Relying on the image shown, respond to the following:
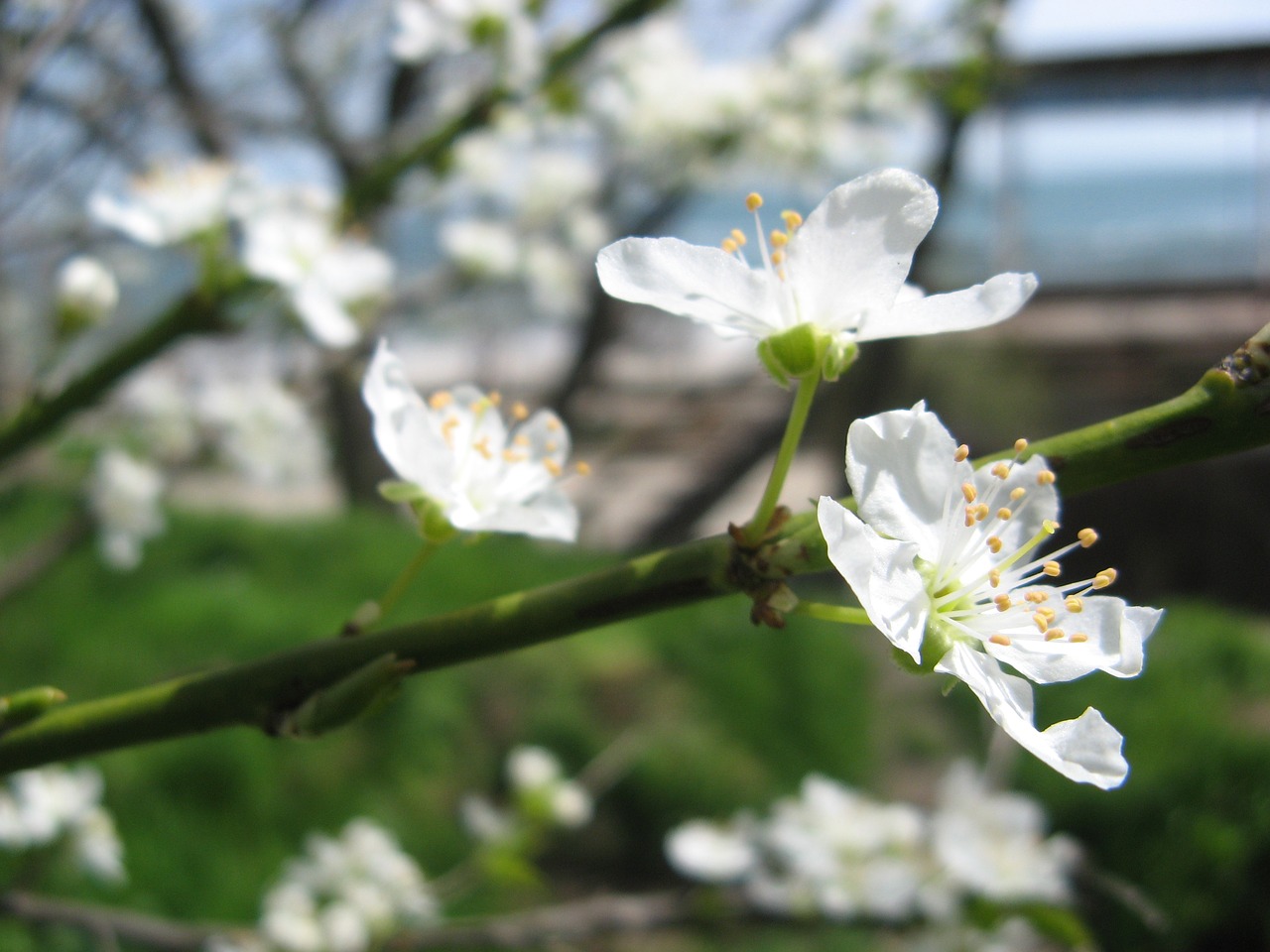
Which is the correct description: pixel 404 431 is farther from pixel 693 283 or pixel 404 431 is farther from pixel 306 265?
pixel 306 265

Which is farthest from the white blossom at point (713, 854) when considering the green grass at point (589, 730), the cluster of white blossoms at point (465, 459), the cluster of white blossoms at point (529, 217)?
the cluster of white blossoms at point (529, 217)

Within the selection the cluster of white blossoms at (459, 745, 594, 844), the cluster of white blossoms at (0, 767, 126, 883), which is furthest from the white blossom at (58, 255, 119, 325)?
the cluster of white blossoms at (459, 745, 594, 844)

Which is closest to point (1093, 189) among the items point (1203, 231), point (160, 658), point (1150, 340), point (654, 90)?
point (1203, 231)

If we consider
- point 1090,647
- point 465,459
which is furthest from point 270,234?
point 1090,647

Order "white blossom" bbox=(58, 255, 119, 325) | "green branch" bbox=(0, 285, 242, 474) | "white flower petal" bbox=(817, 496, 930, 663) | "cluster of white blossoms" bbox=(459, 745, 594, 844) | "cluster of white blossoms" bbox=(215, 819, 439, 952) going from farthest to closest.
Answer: "cluster of white blossoms" bbox=(459, 745, 594, 844) → "cluster of white blossoms" bbox=(215, 819, 439, 952) → "white blossom" bbox=(58, 255, 119, 325) → "green branch" bbox=(0, 285, 242, 474) → "white flower petal" bbox=(817, 496, 930, 663)

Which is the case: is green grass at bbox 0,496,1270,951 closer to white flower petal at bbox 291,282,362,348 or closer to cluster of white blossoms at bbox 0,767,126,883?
cluster of white blossoms at bbox 0,767,126,883

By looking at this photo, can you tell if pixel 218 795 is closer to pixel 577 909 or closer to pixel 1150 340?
pixel 577 909

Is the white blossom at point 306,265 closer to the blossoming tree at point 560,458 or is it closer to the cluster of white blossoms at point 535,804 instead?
the blossoming tree at point 560,458
